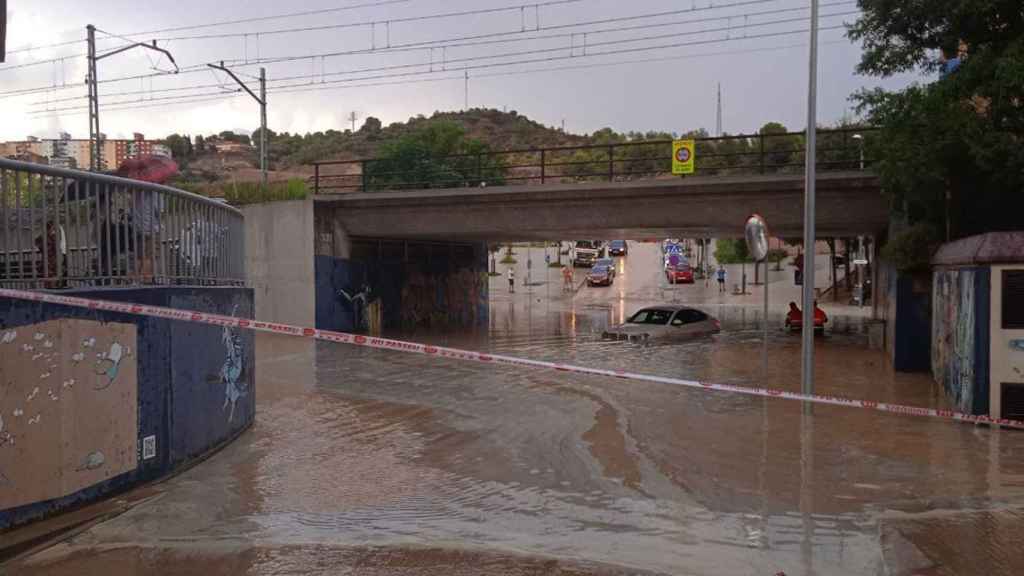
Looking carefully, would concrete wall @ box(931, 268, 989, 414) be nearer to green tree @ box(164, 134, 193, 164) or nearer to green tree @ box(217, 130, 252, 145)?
green tree @ box(164, 134, 193, 164)

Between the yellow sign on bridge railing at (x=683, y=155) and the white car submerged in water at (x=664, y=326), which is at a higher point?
the yellow sign on bridge railing at (x=683, y=155)

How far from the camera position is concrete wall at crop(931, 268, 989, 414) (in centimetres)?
1164

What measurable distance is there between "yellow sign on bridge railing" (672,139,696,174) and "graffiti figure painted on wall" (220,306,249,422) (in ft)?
53.1

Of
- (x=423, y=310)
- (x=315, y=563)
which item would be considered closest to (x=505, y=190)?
(x=423, y=310)

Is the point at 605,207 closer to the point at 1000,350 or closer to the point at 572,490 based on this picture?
the point at 1000,350

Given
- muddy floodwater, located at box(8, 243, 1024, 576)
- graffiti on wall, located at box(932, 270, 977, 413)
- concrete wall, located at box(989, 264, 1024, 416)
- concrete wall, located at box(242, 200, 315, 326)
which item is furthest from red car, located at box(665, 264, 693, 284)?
concrete wall, located at box(989, 264, 1024, 416)

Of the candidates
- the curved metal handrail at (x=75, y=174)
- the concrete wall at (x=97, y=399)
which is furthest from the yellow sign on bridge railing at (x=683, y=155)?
the curved metal handrail at (x=75, y=174)

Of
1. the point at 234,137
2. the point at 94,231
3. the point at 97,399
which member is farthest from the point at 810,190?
the point at 234,137

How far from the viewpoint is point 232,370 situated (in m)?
10.8

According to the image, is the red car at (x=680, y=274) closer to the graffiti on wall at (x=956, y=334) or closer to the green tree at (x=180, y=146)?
the graffiti on wall at (x=956, y=334)

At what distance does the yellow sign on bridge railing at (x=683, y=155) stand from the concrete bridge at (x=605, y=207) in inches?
14.9

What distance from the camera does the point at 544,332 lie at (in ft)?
102

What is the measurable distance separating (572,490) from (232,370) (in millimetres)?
4894

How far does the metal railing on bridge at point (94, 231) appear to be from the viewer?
7113 millimetres
